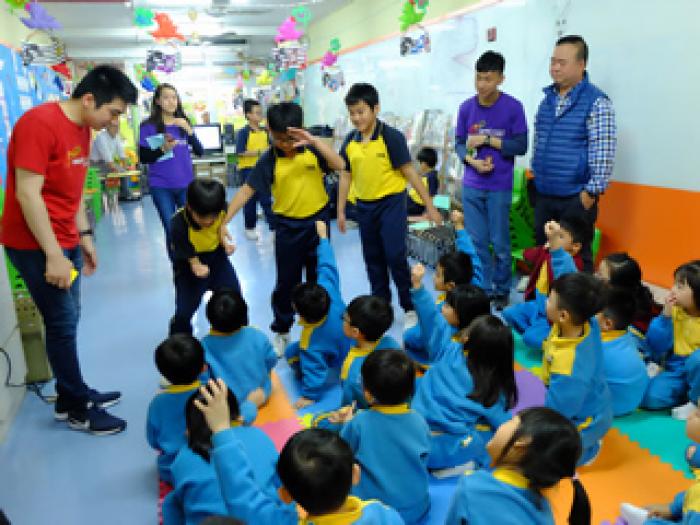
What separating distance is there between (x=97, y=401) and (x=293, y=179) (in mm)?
1469

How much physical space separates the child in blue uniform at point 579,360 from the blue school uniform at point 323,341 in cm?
104

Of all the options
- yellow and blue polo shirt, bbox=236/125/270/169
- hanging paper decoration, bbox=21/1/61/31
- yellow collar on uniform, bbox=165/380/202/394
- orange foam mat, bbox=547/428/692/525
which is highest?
hanging paper decoration, bbox=21/1/61/31

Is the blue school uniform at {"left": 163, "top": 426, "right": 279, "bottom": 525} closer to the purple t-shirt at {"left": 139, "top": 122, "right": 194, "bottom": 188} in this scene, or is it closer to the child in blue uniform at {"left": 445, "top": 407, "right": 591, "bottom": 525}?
the child in blue uniform at {"left": 445, "top": 407, "right": 591, "bottom": 525}

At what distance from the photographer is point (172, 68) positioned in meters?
6.51

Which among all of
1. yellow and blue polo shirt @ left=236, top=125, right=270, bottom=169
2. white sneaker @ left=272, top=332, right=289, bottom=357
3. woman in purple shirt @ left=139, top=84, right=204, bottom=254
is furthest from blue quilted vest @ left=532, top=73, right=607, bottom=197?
yellow and blue polo shirt @ left=236, top=125, right=270, bottom=169

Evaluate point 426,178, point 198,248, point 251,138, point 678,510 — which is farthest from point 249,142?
point 678,510

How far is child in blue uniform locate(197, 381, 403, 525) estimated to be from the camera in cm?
110

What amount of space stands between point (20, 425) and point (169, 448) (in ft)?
3.42

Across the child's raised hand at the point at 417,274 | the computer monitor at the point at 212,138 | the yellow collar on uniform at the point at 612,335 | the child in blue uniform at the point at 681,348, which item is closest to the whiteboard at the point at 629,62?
the child in blue uniform at the point at 681,348

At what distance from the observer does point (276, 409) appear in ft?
8.29

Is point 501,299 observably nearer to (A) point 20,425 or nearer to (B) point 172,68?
(A) point 20,425

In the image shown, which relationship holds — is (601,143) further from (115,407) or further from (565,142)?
(115,407)

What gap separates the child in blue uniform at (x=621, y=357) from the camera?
226cm

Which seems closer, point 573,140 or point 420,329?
point 420,329
